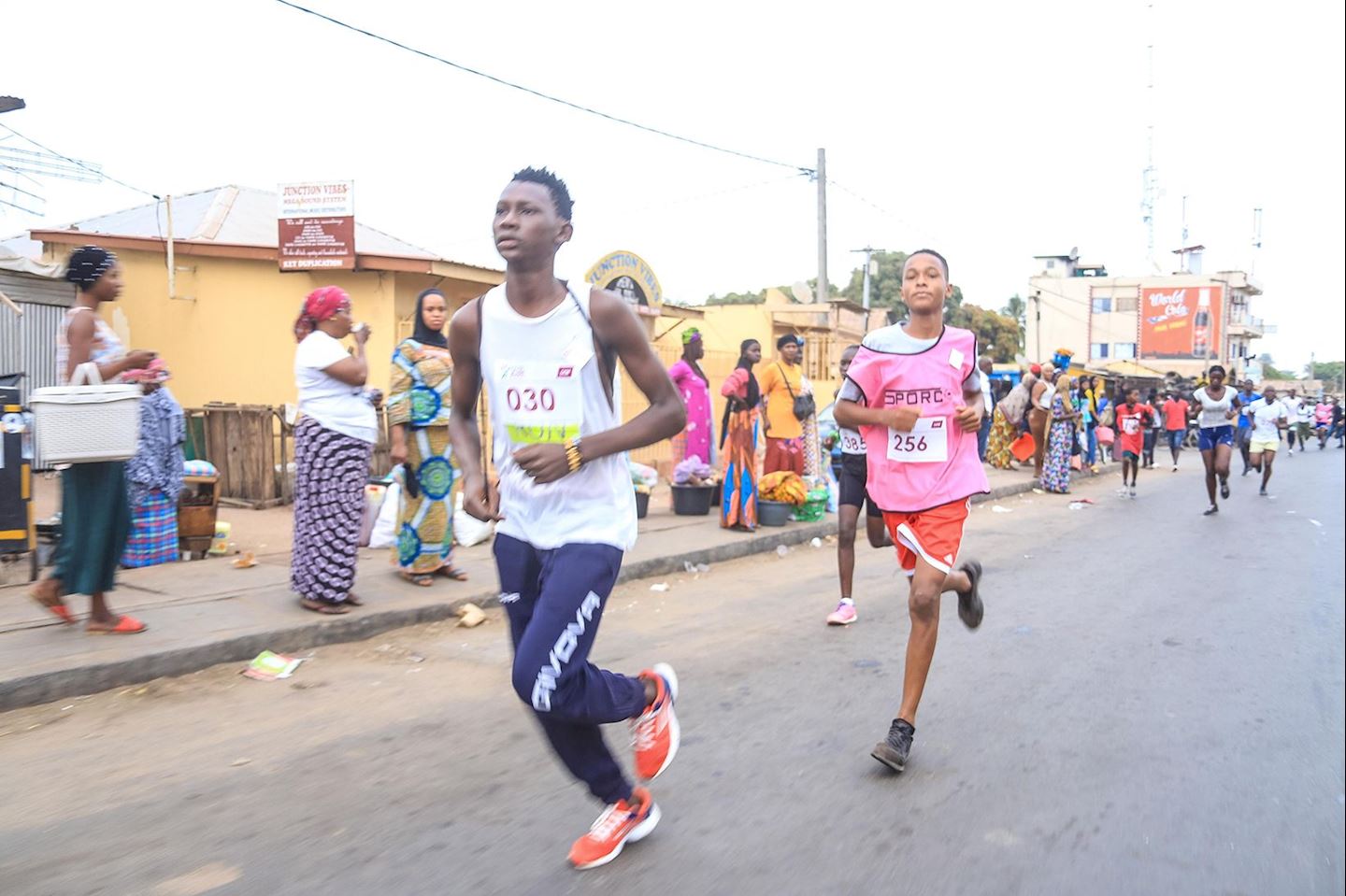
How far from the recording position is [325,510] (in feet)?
19.0

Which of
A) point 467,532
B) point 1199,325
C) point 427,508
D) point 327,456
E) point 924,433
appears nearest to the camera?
point 924,433

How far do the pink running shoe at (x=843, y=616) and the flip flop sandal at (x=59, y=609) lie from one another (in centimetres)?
414

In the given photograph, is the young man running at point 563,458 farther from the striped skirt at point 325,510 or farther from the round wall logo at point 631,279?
the round wall logo at point 631,279

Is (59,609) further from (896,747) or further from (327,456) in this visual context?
(896,747)

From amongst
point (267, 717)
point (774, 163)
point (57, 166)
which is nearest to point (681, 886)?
point (267, 717)

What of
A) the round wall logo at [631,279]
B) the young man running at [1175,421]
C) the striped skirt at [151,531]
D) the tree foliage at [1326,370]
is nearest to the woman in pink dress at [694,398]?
the round wall logo at [631,279]

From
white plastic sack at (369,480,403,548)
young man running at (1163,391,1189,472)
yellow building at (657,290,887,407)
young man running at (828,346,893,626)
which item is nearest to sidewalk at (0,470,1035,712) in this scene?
white plastic sack at (369,480,403,548)

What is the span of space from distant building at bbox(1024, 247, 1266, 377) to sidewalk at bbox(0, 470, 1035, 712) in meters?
62.1

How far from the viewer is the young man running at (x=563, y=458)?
2.73 meters

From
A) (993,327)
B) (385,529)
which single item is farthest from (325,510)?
(993,327)

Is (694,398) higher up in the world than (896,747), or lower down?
higher up

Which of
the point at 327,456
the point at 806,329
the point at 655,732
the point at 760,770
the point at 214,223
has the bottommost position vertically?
the point at 760,770

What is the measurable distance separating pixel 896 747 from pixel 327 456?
3635 mm

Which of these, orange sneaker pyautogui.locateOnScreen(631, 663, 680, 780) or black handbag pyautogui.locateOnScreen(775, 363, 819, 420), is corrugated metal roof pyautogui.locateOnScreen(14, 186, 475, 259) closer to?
black handbag pyautogui.locateOnScreen(775, 363, 819, 420)
